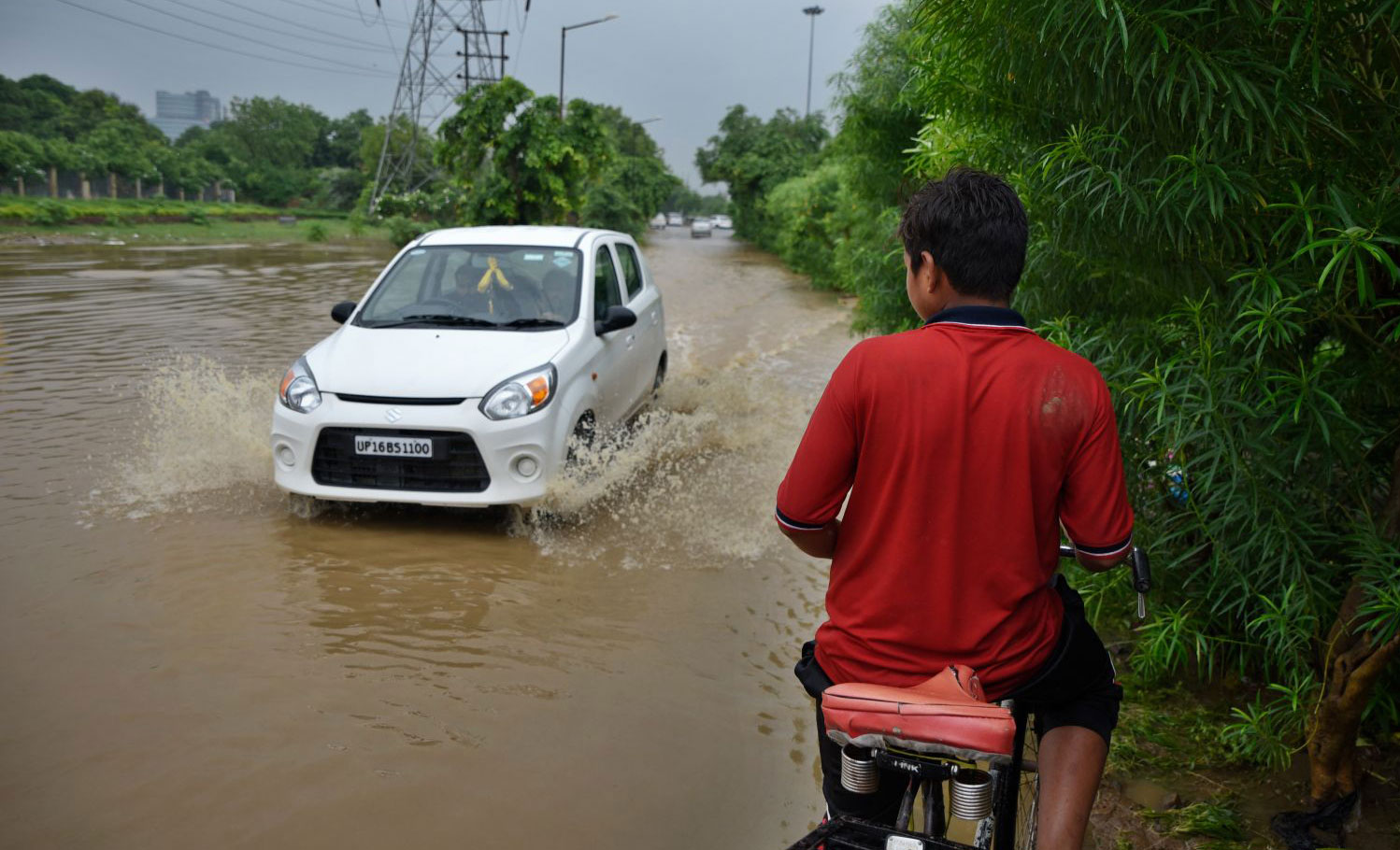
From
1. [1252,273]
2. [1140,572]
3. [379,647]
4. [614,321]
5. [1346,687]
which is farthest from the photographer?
[614,321]

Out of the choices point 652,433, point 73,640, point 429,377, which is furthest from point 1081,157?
point 652,433

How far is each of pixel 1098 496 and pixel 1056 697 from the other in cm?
48

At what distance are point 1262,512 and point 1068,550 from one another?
1297 millimetres

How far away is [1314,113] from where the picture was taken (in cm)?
263

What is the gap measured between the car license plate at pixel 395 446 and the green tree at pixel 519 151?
15.2m

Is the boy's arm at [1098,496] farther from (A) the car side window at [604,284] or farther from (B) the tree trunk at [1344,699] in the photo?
(A) the car side window at [604,284]

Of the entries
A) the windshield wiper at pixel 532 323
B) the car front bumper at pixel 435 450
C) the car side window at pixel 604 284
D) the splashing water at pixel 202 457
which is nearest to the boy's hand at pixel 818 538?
the car front bumper at pixel 435 450

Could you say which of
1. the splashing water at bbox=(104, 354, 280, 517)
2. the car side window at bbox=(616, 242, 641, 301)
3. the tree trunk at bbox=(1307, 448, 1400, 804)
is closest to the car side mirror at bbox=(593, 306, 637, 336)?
the car side window at bbox=(616, 242, 641, 301)

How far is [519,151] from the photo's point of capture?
21.1 metres

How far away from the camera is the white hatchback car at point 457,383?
6.31 metres

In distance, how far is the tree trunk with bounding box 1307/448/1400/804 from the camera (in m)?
3.01

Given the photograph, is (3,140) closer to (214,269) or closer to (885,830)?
(214,269)

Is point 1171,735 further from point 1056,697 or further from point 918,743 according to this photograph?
point 918,743

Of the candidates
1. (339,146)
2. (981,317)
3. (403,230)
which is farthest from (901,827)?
(339,146)
